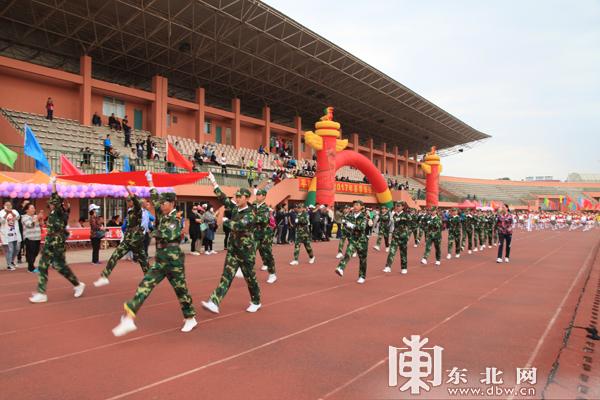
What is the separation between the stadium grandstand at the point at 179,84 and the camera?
856 inches

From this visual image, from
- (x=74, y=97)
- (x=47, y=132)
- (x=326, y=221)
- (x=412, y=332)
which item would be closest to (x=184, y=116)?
(x=74, y=97)

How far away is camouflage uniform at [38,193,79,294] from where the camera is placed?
7.01 metres

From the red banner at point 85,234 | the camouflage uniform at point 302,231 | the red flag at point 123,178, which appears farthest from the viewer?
the red banner at point 85,234

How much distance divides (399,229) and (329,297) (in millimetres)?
3768

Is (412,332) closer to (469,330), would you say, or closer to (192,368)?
(469,330)

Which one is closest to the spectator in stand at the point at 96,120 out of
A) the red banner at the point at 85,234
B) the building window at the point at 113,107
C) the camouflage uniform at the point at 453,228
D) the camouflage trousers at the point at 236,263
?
the building window at the point at 113,107

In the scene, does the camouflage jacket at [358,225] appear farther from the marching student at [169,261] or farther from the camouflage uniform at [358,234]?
the marching student at [169,261]

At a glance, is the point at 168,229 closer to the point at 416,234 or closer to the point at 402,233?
the point at 402,233

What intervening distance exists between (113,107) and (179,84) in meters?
6.58

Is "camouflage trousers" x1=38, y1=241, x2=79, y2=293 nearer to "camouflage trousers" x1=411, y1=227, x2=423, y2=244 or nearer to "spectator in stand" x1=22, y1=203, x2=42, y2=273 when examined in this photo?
"spectator in stand" x1=22, y1=203, x2=42, y2=273

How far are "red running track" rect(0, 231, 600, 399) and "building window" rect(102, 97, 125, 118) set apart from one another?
19.1 m

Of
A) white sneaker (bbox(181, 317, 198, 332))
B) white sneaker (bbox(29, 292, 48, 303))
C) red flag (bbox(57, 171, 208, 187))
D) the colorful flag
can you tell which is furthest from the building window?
white sneaker (bbox(181, 317, 198, 332))

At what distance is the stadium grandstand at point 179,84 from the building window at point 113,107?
0.06 meters

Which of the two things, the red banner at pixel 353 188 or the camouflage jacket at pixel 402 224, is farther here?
the red banner at pixel 353 188
